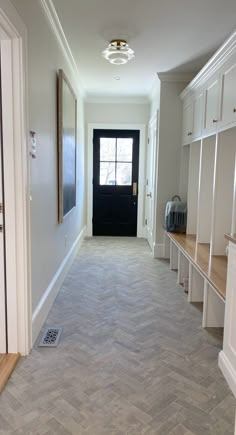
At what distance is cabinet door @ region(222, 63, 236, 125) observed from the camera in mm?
2492

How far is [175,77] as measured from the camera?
4.45m

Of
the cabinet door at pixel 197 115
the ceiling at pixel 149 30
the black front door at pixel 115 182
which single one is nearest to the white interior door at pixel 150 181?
the black front door at pixel 115 182

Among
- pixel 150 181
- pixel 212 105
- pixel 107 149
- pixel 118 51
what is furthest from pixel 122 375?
pixel 107 149

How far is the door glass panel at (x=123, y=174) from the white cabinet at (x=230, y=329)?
4.32 m

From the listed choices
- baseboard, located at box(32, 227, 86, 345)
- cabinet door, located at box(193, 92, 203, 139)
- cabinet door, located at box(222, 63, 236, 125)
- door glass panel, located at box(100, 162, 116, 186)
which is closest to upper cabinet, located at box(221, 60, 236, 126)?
cabinet door, located at box(222, 63, 236, 125)

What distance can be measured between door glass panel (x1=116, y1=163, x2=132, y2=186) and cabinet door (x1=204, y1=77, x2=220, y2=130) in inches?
117

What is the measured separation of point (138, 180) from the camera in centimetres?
618

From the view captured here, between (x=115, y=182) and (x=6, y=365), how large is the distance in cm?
448

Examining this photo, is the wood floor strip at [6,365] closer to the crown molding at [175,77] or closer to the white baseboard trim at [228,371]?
the white baseboard trim at [228,371]

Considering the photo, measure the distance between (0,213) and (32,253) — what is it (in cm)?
42

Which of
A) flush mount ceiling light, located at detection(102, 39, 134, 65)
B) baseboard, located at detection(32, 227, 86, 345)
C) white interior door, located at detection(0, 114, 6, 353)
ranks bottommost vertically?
baseboard, located at detection(32, 227, 86, 345)

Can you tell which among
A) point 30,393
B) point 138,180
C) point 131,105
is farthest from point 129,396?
point 131,105

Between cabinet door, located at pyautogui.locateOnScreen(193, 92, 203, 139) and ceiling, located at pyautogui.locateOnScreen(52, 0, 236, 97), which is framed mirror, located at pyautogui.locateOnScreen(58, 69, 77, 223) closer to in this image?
ceiling, located at pyautogui.locateOnScreen(52, 0, 236, 97)

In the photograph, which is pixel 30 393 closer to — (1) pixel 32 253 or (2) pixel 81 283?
(1) pixel 32 253
